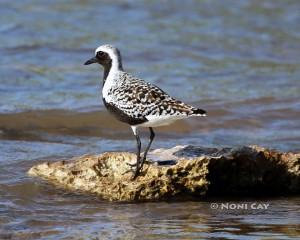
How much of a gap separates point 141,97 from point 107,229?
5.23 feet

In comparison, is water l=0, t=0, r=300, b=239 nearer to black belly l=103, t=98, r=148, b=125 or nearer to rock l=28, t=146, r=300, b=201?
rock l=28, t=146, r=300, b=201

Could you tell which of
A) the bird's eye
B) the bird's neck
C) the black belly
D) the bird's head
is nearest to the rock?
the black belly

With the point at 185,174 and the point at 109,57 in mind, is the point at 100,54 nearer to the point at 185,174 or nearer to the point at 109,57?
the point at 109,57

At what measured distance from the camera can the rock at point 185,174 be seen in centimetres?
893

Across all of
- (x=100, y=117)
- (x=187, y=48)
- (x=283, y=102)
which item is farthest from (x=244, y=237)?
(x=187, y=48)

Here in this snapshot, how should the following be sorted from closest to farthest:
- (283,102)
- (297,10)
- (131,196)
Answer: (131,196)
(283,102)
(297,10)

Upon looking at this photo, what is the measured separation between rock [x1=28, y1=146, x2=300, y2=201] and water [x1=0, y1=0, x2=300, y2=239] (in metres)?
0.18

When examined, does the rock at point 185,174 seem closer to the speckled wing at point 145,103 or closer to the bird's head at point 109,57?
the speckled wing at point 145,103

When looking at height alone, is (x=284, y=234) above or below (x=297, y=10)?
below

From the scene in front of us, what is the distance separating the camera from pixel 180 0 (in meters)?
23.0

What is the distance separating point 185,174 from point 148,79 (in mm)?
7439

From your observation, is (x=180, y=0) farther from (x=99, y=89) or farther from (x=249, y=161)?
(x=249, y=161)

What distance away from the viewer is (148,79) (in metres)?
16.2

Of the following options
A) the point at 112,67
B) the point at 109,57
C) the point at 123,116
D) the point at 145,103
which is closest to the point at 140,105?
the point at 145,103
